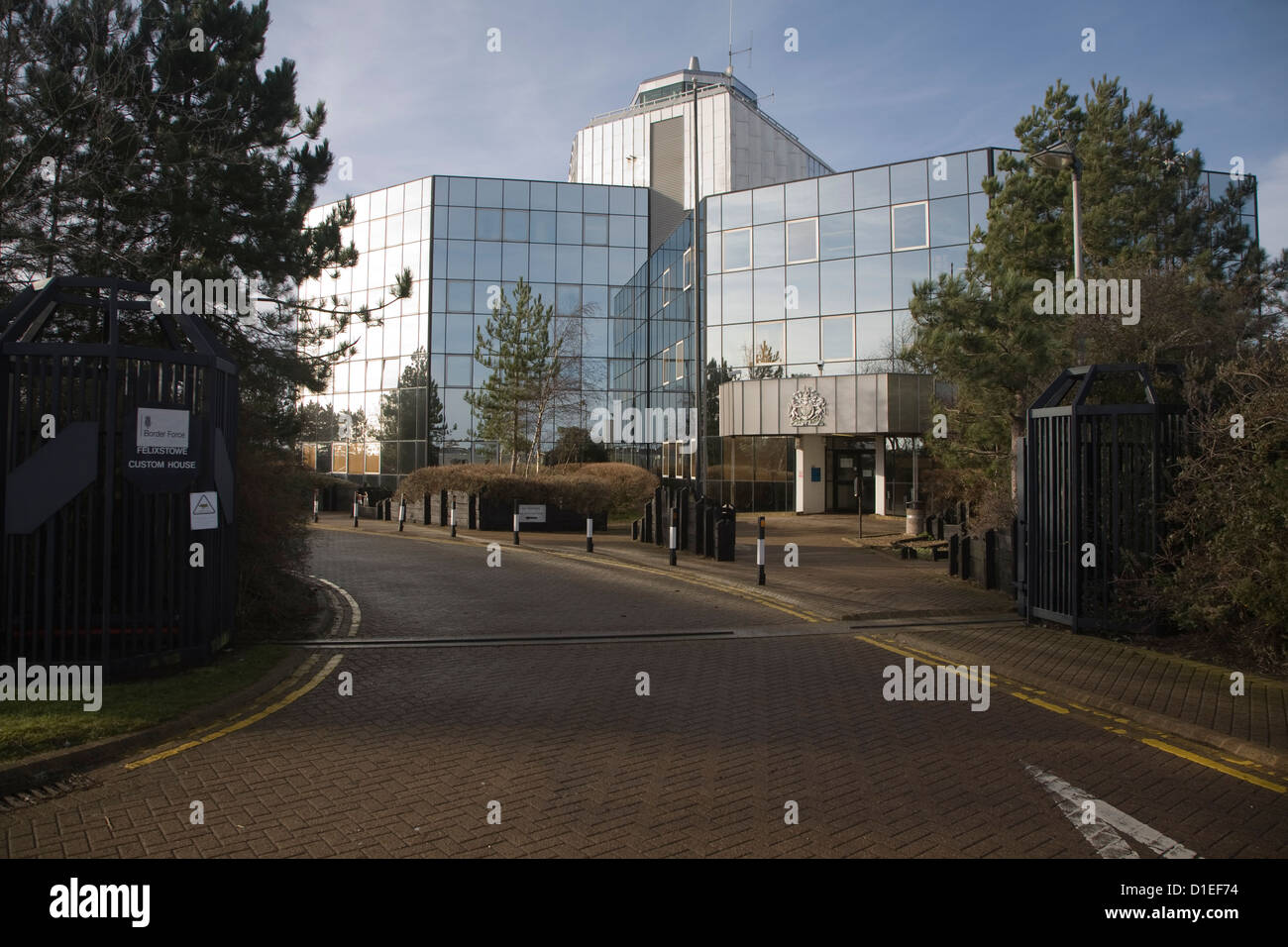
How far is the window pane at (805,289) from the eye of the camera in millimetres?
34531

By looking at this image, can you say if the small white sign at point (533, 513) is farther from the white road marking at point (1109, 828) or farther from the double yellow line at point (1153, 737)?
the white road marking at point (1109, 828)

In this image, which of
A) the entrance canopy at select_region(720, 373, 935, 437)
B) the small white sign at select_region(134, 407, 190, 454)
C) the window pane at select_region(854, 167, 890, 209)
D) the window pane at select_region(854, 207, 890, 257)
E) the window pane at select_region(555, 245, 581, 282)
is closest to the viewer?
the small white sign at select_region(134, 407, 190, 454)

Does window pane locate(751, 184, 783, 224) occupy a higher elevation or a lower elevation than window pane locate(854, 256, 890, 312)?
higher

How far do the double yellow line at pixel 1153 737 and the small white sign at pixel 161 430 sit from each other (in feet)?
24.9

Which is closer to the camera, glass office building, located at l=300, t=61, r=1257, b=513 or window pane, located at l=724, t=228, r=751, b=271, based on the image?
glass office building, located at l=300, t=61, r=1257, b=513

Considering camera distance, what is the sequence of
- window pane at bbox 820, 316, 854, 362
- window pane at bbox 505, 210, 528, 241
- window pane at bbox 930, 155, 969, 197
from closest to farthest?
1. window pane at bbox 930, 155, 969, 197
2. window pane at bbox 820, 316, 854, 362
3. window pane at bbox 505, 210, 528, 241

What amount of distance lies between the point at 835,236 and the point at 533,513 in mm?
17754

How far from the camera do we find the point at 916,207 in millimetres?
32844

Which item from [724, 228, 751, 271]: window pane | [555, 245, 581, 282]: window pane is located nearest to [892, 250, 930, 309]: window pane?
[724, 228, 751, 271]: window pane

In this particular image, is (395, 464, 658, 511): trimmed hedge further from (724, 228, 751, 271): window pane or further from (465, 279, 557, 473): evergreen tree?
(724, 228, 751, 271): window pane

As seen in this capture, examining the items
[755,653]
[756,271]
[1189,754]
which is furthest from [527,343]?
[1189,754]

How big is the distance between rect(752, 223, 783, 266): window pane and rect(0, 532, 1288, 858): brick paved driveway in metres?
29.1

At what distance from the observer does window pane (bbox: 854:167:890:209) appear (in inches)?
1318

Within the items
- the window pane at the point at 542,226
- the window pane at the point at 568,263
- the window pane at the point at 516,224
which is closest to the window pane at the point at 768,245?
the window pane at the point at 568,263
